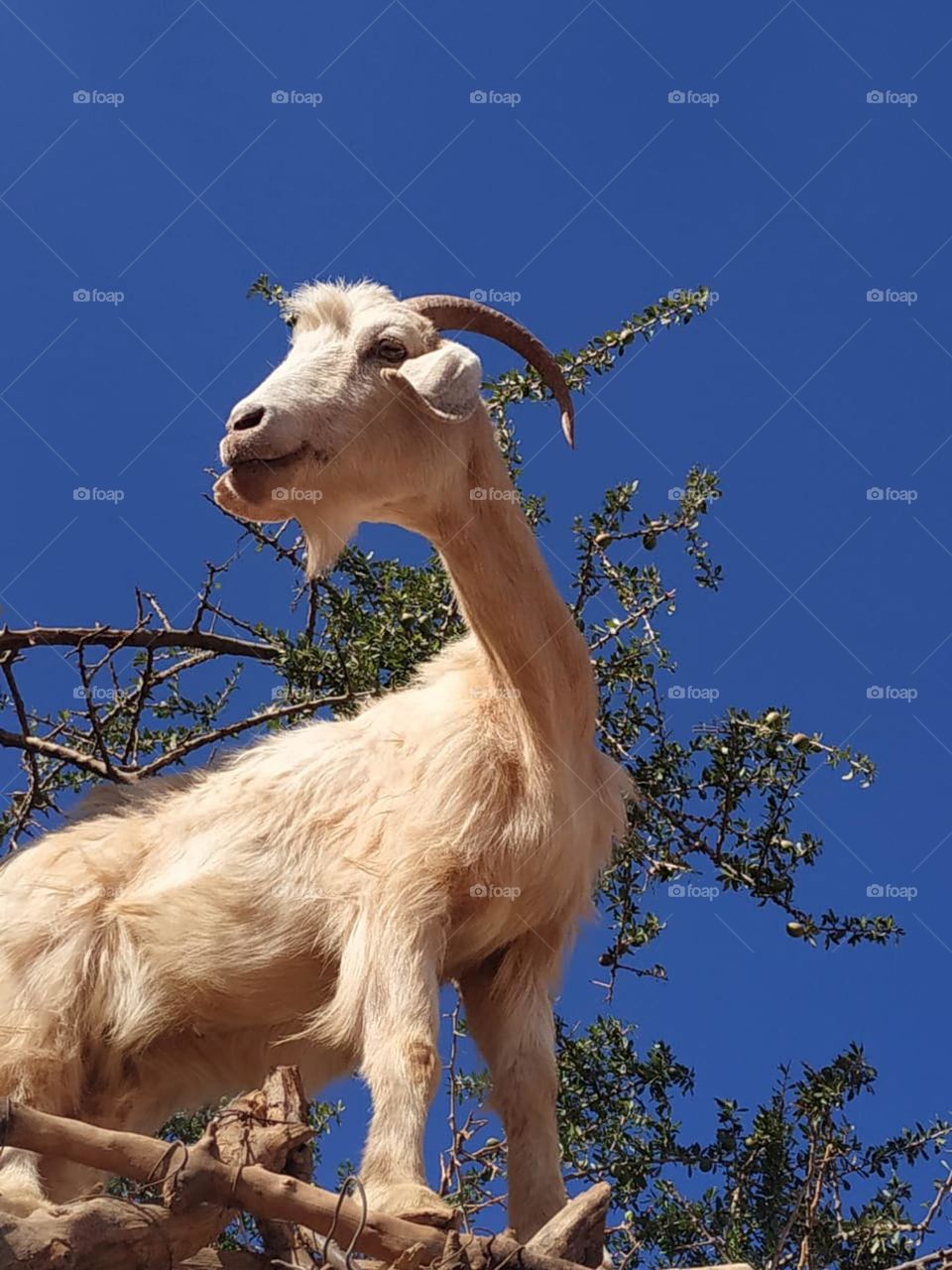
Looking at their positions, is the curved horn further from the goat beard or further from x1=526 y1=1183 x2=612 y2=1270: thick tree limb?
x1=526 y1=1183 x2=612 y2=1270: thick tree limb

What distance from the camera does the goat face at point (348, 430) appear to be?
4.78m

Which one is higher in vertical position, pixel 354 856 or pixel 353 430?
pixel 353 430

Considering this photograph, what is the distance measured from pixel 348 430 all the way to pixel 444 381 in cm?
33

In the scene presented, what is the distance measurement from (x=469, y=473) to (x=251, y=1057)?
6.36 feet

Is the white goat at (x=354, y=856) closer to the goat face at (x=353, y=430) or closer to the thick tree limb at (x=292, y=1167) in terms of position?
the goat face at (x=353, y=430)

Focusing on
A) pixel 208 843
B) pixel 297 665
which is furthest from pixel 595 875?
pixel 297 665

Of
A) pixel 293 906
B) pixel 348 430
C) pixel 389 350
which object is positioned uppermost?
pixel 389 350

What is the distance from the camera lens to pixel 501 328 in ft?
18.2

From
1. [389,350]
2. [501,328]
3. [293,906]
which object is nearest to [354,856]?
[293,906]

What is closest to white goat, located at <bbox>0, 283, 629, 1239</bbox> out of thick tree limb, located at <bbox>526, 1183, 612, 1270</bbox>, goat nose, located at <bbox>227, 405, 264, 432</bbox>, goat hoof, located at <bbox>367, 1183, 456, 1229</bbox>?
goat nose, located at <bbox>227, 405, 264, 432</bbox>

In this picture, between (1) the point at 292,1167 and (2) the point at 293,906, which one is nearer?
(1) the point at 292,1167

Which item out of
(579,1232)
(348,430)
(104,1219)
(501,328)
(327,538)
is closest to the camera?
(104,1219)

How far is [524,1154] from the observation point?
4648mm

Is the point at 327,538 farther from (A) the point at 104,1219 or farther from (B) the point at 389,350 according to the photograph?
(A) the point at 104,1219
